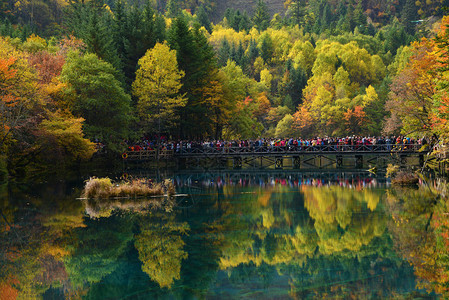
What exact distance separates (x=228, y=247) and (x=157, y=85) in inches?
1591

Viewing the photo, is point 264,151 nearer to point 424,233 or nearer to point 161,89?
point 161,89

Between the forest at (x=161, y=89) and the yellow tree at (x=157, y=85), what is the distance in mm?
111

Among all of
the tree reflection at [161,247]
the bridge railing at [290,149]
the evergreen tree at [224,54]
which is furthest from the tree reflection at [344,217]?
the evergreen tree at [224,54]

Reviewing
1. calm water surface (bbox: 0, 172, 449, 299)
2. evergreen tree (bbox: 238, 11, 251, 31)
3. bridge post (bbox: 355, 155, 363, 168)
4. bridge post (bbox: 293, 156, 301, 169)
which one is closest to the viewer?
calm water surface (bbox: 0, 172, 449, 299)

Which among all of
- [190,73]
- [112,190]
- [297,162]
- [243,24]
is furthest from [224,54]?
[112,190]

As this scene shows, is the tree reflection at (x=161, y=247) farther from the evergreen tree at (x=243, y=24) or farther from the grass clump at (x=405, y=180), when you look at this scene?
the evergreen tree at (x=243, y=24)

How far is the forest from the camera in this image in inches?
1578

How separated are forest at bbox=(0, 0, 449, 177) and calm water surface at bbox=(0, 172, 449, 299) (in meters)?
10.7

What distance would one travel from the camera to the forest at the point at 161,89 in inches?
1578

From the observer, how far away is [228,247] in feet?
54.2

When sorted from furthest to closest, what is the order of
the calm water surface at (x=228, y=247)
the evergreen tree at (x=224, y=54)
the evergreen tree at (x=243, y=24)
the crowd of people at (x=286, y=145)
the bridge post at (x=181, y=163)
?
the evergreen tree at (x=243, y=24) → the evergreen tree at (x=224, y=54) → the bridge post at (x=181, y=163) → the crowd of people at (x=286, y=145) → the calm water surface at (x=228, y=247)

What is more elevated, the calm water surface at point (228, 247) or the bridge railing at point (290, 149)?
the bridge railing at point (290, 149)

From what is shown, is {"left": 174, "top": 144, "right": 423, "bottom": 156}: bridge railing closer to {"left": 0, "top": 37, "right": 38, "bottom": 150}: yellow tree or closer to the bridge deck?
the bridge deck

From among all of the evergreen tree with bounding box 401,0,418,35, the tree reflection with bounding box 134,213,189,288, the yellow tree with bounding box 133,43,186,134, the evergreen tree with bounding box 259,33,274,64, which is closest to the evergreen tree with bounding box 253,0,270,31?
the evergreen tree with bounding box 259,33,274,64
